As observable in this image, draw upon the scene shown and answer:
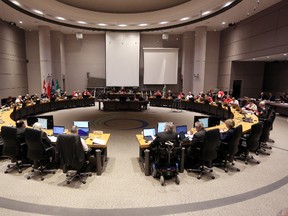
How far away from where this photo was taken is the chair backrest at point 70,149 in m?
4.13

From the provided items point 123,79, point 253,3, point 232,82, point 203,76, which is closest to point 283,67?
point 232,82

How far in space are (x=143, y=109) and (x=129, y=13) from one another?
7541 millimetres

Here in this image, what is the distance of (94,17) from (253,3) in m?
10.6

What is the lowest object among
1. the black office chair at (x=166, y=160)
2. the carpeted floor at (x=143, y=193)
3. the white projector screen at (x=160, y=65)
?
the carpeted floor at (x=143, y=193)

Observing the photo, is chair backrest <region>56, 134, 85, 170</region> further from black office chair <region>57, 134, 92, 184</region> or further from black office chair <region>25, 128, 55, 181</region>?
black office chair <region>25, 128, 55, 181</region>

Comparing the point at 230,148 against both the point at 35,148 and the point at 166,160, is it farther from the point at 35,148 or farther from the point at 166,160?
the point at 35,148

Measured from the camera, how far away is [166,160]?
4445 millimetres

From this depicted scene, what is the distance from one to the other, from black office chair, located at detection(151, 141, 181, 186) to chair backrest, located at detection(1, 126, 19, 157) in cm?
314

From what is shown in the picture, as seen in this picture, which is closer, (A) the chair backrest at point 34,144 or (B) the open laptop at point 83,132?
(A) the chair backrest at point 34,144

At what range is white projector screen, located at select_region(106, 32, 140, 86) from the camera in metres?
18.1

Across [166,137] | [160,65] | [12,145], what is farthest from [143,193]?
[160,65]

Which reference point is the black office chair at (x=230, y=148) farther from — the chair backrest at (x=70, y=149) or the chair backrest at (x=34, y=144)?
the chair backrest at (x=34, y=144)

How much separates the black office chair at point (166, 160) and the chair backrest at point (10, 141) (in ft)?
10.3

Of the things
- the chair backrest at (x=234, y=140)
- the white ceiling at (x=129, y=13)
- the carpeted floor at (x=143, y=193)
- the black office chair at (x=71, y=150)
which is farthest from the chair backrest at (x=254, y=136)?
the white ceiling at (x=129, y=13)
